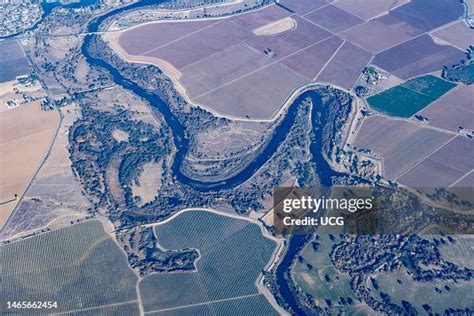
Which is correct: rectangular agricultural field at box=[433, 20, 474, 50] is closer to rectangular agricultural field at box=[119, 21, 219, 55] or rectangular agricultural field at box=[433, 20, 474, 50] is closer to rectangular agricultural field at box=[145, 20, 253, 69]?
rectangular agricultural field at box=[145, 20, 253, 69]

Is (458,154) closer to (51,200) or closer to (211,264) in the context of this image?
(211,264)

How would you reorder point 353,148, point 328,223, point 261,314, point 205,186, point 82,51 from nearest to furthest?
1. point 261,314
2. point 328,223
3. point 205,186
4. point 353,148
5. point 82,51

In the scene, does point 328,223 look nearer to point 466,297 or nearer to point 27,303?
point 466,297

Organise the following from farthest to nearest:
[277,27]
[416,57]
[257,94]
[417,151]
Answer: [277,27]
[416,57]
[257,94]
[417,151]

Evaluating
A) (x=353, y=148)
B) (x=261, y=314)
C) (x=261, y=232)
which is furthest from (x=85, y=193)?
(x=353, y=148)

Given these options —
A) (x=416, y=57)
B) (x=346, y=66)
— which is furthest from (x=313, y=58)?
(x=416, y=57)

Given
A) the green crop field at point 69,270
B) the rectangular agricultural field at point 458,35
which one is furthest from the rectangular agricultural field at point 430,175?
the green crop field at point 69,270

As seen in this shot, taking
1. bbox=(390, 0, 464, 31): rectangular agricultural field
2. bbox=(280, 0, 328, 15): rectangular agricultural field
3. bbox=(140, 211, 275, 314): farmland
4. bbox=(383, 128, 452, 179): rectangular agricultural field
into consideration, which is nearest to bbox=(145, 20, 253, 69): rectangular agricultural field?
bbox=(280, 0, 328, 15): rectangular agricultural field

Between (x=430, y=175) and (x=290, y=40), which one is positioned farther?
(x=290, y=40)
